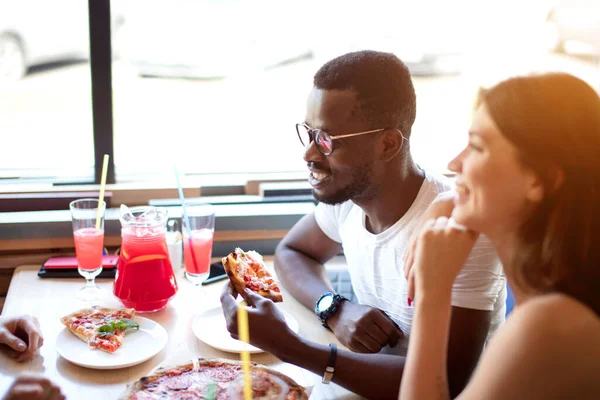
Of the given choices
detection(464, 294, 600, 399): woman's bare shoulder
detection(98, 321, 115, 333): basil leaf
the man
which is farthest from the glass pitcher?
detection(464, 294, 600, 399): woman's bare shoulder

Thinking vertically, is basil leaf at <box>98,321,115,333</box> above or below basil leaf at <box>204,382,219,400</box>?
above

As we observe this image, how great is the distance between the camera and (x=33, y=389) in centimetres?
123

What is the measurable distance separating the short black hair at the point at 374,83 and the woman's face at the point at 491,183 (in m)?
0.55

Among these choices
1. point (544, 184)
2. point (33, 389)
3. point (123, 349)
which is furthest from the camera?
point (123, 349)

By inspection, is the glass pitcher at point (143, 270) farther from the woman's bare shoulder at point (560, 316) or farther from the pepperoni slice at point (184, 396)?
the woman's bare shoulder at point (560, 316)

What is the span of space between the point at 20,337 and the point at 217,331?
49 cm

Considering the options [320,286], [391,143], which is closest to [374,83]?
[391,143]

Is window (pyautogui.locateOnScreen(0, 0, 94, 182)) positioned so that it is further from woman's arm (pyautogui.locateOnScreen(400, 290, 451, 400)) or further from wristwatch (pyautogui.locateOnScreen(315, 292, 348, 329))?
woman's arm (pyautogui.locateOnScreen(400, 290, 451, 400))

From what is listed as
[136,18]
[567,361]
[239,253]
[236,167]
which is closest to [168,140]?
[236,167]

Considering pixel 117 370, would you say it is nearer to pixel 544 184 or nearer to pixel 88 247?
pixel 88 247

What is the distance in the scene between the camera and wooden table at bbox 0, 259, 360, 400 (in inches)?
57.5

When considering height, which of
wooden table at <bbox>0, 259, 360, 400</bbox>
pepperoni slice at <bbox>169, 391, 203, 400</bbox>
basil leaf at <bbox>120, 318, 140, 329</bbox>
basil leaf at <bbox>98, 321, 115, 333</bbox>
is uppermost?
basil leaf at <bbox>98, 321, 115, 333</bbox>

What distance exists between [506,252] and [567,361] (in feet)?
0.93

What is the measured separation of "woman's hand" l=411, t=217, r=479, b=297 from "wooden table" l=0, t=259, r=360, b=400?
356 millimetres
